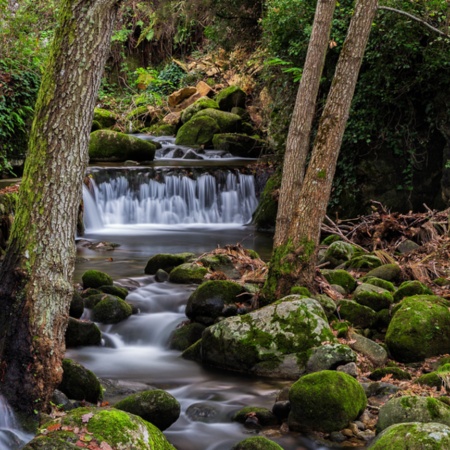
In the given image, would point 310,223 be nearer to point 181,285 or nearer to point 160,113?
point 181,285

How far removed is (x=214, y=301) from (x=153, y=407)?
122 inches

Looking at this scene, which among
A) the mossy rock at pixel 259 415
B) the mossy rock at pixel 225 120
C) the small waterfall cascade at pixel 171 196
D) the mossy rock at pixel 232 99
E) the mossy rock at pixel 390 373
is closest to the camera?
the mossy rock at pixel 259 415

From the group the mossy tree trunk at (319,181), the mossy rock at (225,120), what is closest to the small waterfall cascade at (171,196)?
the mossy rock at (225,120)

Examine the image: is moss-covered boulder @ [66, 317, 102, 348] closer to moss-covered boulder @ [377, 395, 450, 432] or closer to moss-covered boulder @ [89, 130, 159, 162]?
moss-covered boulder @ [377, 395, 450, 432]

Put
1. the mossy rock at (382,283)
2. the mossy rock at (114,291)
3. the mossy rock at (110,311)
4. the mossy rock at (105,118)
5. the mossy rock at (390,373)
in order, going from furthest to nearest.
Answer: the mossy rock at (105,118)
the mossy rock at (114,291)
the mossy rock at (382,283)
the mossy rock at (110,311)
the mossy rock at (390,373)

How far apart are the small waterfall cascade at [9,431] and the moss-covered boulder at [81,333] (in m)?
3.01

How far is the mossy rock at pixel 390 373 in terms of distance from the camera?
7.29 metres

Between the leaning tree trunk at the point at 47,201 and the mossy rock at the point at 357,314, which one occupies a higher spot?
the leaning tree trunk at the point at 47,201

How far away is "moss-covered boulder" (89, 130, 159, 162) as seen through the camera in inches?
810

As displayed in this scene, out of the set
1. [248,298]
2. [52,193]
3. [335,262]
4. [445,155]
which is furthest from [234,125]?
[52,193]

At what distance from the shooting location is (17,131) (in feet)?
52.3

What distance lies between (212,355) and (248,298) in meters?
1.45

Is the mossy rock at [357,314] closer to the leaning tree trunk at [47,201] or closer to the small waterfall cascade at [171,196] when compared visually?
the leaning tree trunk at [47,201]

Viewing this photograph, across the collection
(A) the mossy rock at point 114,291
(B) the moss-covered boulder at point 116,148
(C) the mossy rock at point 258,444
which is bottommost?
(C) the mossy rock at point 258,444
